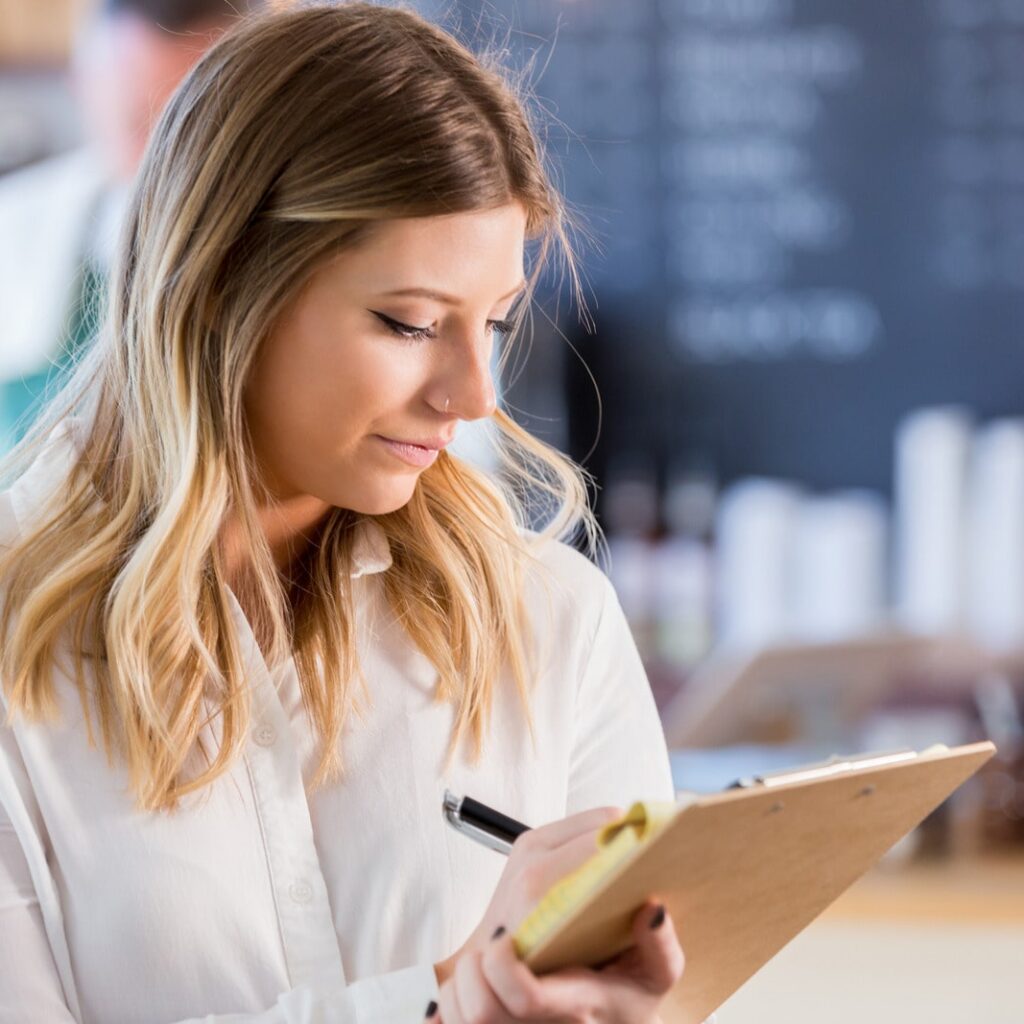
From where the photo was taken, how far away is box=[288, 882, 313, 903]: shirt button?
3.44 ft

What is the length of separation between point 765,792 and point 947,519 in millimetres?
1935

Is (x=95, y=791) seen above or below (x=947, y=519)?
above

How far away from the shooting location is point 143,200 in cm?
112

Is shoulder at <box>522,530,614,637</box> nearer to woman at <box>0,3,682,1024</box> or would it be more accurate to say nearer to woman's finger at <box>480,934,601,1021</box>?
woman at <box>0,3,682,1024</box>

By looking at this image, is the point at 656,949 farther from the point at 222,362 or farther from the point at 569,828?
the point at 222,362

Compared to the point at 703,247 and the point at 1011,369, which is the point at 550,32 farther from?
the point at 1011,369

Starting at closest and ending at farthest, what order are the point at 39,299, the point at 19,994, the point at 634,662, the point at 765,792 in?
the point at 765,792 → the point at 19,994 → the point at 634,662 → the point at 39,299

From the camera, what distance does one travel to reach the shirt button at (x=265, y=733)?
1.09 meters

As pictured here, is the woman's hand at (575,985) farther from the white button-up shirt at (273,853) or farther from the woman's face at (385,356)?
the woman's face at (385,356)

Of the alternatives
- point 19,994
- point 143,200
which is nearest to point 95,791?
point 19,994

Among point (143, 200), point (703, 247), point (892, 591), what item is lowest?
point (892, 591)

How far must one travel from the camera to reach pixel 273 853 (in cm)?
105

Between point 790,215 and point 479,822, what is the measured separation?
1.89 m

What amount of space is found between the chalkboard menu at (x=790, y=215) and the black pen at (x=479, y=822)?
1703mm
